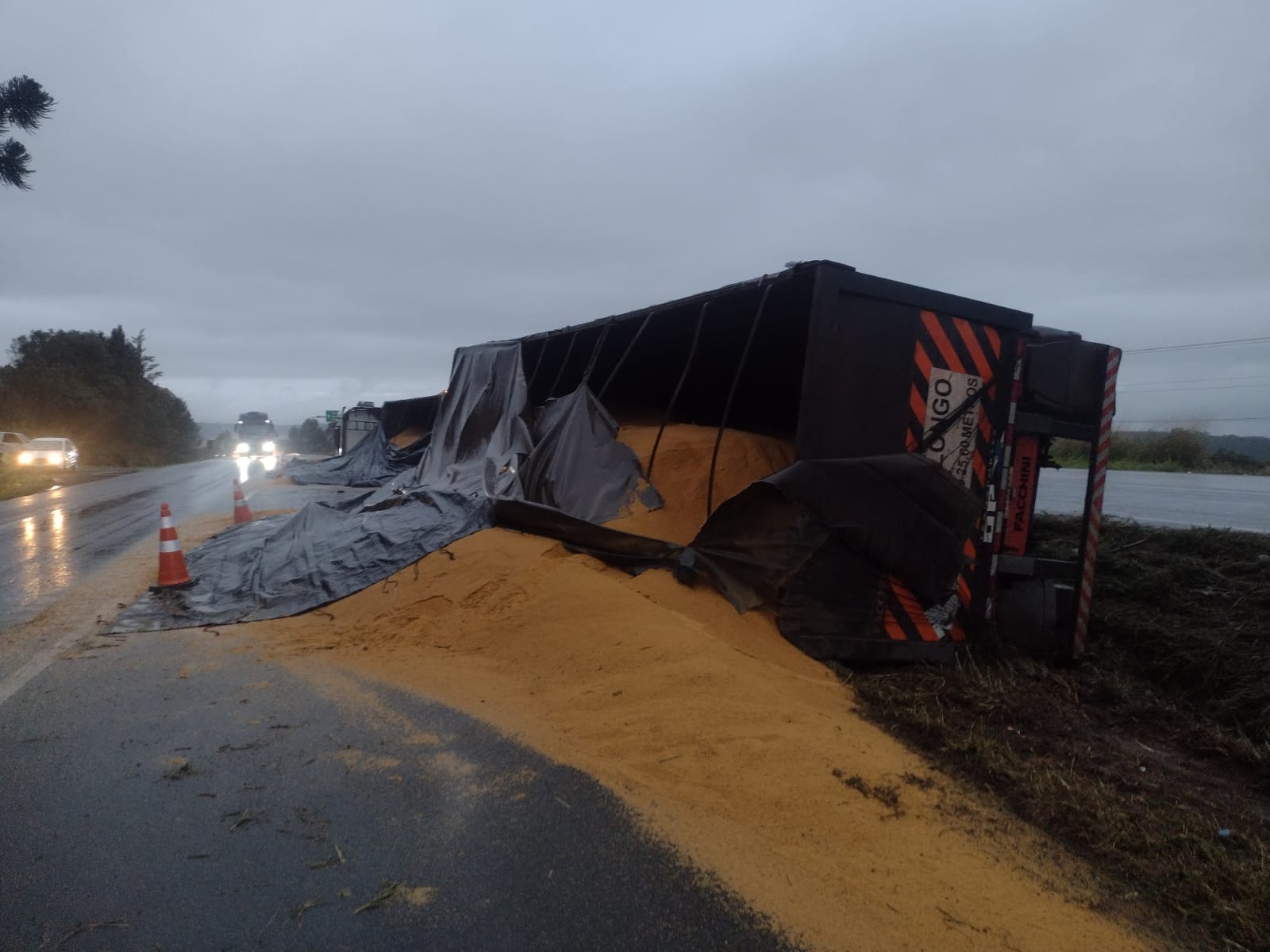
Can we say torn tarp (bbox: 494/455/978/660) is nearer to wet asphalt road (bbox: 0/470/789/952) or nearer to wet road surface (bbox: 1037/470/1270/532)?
wet asphalt road (bbox: 0/470/789/952)

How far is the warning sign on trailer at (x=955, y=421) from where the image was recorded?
196 inches

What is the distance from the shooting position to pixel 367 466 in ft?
62.9

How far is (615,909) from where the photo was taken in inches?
98.6

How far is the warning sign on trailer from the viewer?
16.4ft

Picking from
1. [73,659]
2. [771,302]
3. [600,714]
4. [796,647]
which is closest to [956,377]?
[771,302]

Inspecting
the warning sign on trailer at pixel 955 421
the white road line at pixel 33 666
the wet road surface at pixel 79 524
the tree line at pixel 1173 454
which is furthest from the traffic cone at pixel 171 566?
the tree line at pixel 1173 454

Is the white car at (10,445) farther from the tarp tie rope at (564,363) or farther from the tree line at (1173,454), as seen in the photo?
the tree line at (1173,454)

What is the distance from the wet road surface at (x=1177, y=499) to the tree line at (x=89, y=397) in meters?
45.1

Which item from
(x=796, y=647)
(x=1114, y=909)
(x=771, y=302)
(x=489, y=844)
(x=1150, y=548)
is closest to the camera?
(x=1114, y=909)

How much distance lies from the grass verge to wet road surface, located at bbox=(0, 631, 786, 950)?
1.34 meters

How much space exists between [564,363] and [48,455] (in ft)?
93.3

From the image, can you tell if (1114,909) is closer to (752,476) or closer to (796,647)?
(796,647)

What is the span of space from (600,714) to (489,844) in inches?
44.9

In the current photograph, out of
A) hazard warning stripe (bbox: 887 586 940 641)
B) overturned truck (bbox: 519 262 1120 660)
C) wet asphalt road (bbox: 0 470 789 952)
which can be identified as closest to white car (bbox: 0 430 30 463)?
wet asphalt road (bbox: 0 470 789 952)
